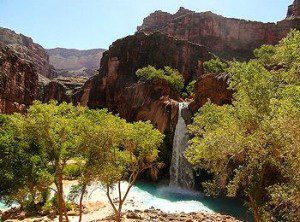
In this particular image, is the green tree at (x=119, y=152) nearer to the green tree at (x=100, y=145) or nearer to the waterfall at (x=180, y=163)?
the green tree at (x=100, y=145)

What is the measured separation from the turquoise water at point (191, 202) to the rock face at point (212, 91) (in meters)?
13.7

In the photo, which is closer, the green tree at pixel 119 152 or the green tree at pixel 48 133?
the green tree at pixel 48 133

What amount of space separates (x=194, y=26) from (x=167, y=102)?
3336 inches

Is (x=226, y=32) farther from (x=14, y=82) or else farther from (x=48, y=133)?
(x=48, y=133)

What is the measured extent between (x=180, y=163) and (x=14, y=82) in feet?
151

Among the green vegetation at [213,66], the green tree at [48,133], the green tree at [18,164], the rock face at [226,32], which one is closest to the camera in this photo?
the green tree at [18,164]

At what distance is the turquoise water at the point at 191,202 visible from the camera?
36219 mm

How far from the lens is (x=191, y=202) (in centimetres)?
4022

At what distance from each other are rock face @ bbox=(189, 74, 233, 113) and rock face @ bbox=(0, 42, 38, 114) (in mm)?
41233

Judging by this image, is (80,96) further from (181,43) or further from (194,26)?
(194,26)

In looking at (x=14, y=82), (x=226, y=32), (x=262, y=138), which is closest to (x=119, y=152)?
(x=262, y=138)

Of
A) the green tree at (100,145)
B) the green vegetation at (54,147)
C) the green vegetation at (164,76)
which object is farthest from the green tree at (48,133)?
the green vegetation at (164,76)

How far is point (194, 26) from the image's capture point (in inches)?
5212

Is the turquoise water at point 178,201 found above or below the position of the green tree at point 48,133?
below
